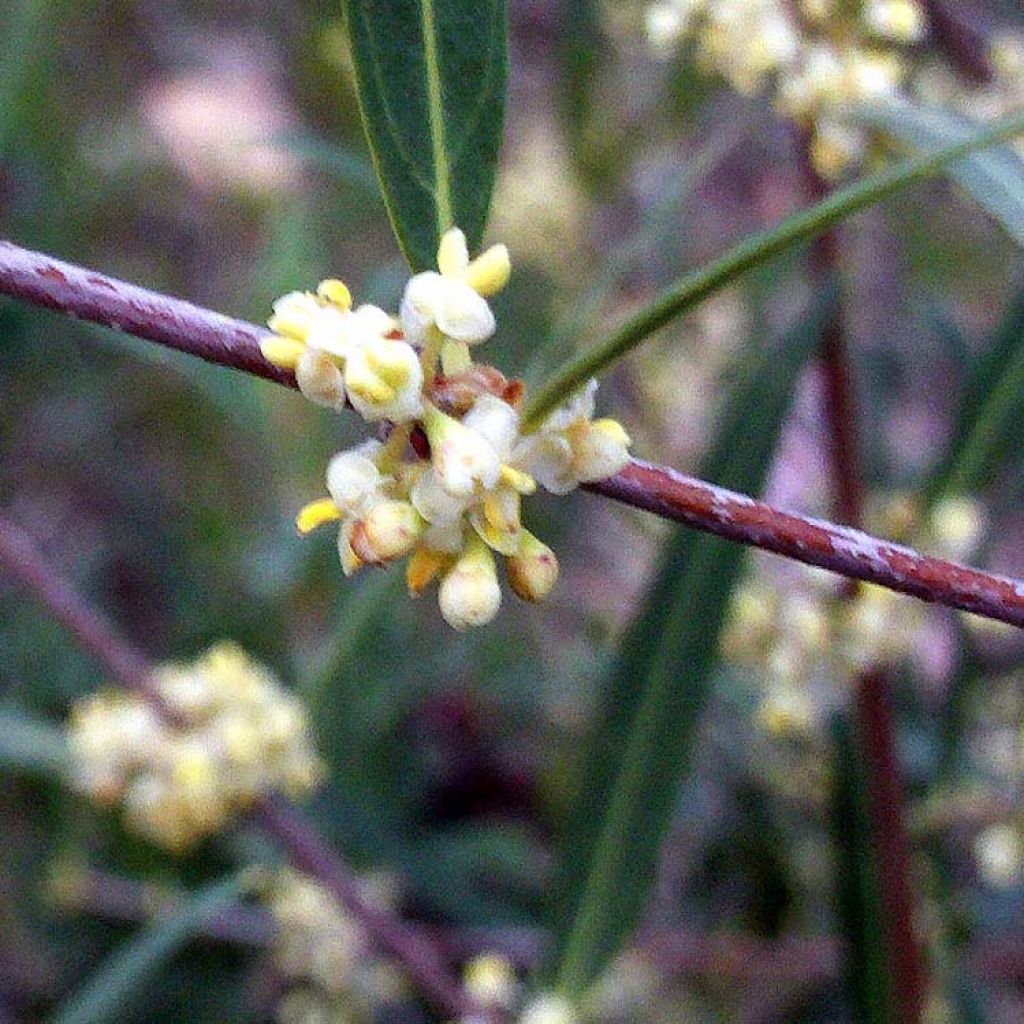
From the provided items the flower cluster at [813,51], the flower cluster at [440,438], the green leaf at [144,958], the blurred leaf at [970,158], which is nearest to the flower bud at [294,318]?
the flower cluster at [440,438]

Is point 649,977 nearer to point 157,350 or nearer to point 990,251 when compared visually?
point 157,350

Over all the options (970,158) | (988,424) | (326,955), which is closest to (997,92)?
(988,424)

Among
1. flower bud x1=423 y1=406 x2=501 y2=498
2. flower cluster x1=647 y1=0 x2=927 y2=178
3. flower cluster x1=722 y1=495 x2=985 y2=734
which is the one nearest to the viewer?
flower bud x1=423 y1=406 x2=501 y2=498

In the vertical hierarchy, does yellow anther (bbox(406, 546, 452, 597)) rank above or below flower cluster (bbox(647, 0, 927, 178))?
below

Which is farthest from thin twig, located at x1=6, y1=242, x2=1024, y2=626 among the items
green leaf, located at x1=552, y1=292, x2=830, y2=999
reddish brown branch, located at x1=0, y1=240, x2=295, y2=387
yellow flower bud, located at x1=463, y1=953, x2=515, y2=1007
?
yellow flower bud, located at x1=463, y1=953, x2=515, y2=1007

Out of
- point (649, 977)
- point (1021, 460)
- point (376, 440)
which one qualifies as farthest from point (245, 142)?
point (649, 977)

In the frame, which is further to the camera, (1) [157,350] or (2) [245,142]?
(2) [245,142]

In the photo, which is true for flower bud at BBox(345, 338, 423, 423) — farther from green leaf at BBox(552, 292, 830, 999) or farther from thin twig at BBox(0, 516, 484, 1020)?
thin twig at BBox(0, 516, 484, 1020)
